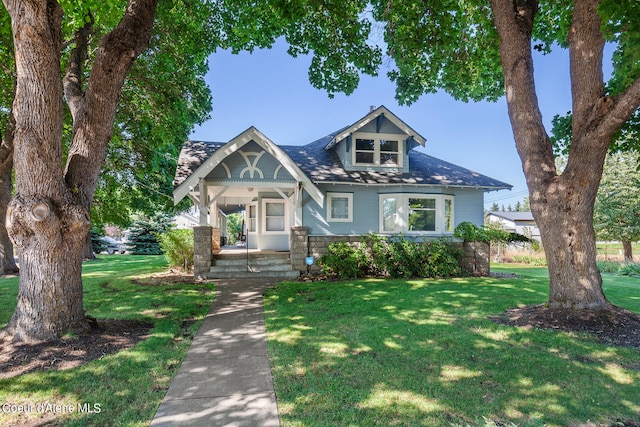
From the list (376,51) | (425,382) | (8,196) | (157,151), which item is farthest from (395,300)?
(8,196)

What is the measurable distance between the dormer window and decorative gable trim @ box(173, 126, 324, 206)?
3.13 metres

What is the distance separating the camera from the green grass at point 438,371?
2990 millimetres

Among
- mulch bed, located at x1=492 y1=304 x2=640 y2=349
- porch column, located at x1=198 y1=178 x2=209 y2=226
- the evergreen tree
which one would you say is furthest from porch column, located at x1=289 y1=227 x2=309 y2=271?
the evergreen tree

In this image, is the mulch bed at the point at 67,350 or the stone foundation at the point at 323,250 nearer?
the mulch bed at the point at 67,350

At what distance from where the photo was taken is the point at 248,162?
1151 cm

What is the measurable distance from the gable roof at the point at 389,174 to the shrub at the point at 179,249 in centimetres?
560

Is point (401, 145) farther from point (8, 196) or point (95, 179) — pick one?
point (8, 196)

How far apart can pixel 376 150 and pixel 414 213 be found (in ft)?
10.3

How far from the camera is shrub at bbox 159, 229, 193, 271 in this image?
12.6 meters

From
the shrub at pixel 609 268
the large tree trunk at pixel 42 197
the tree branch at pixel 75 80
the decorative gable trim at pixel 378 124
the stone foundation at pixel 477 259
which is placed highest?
the decorative gable trim at pixel 378 124

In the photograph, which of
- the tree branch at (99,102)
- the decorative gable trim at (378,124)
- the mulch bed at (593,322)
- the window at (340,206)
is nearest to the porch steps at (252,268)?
the window at (340,206)

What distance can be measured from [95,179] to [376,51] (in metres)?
8.61

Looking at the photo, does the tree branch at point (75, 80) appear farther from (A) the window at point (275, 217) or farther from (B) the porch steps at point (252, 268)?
(A) the window at point (275, 217)

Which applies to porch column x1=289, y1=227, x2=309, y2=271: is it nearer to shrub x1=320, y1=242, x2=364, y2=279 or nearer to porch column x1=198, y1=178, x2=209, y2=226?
shrub x1=320, y1=242, x2=364, y2=279
